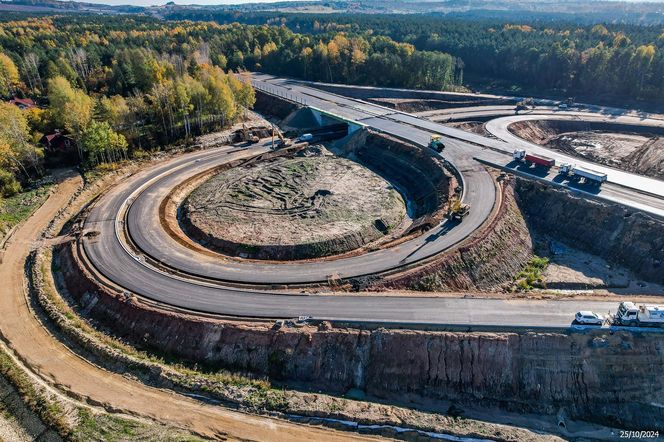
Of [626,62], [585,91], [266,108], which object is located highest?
[626,62]

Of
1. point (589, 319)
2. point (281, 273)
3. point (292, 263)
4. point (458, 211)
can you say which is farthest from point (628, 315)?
point (281, 273)

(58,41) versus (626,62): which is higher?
(626,62)

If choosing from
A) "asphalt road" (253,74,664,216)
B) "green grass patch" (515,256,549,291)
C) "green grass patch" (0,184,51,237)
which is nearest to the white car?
"green grass patch" (515,256,549,291)

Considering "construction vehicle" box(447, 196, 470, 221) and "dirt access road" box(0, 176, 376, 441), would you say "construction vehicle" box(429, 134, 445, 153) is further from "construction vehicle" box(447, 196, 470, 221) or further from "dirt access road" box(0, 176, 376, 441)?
"dirt access road" box(0, 176, 376, 441)

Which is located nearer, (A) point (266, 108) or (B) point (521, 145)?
(B) point (521, 145)

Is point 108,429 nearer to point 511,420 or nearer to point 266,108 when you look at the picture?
point 511,420

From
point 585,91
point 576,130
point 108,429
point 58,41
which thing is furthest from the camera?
point 58,41

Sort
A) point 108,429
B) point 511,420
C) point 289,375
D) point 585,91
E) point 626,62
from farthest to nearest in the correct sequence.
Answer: point 585,91 < point 626,62 < point 289,375 < point 511,420 < point 108,429

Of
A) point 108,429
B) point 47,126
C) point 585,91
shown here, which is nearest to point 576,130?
point 585,91
